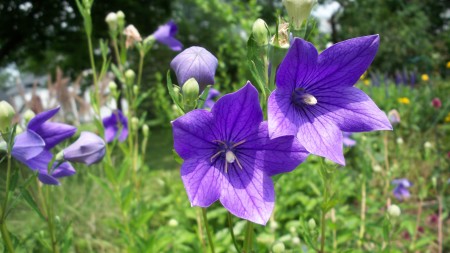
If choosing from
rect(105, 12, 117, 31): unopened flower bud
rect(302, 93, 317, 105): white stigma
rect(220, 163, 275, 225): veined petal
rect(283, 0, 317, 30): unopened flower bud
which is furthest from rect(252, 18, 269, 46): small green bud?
rect(105, 12, 117, 31): unopened flower bud

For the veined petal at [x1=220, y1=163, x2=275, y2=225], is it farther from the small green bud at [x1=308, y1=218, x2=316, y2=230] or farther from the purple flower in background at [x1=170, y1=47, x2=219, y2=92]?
the small green bud at [x1=308, y1=218, x2=316, y2=230]

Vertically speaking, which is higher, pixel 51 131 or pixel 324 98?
pixel 324 98

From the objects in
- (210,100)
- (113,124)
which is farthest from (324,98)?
(113,124)

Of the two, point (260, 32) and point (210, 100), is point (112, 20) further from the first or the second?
point (260, 32)

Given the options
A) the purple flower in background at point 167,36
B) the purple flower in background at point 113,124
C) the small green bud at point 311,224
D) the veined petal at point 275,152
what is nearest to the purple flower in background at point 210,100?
the purple flower in background at point 167,36

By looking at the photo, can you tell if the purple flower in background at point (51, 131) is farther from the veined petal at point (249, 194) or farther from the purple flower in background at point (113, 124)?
the purple flower in background at point (113, 124)

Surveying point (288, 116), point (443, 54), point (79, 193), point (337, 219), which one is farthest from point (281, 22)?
point (443, 54)

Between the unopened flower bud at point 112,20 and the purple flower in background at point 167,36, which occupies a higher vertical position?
the unopened flower bud at point 112,20
